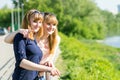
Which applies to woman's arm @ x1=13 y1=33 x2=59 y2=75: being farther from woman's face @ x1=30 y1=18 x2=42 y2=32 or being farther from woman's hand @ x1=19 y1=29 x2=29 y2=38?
woman's face @ x1=30 y1=18 x2=42 y2=32

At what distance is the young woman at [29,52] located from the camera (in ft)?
14.4

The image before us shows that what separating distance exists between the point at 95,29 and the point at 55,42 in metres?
73.3

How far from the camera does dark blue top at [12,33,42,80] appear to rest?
4.39 meters

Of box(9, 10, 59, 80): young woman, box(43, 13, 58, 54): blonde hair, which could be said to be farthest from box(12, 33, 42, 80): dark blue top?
box(43, 13, 58, 54): blonde hair

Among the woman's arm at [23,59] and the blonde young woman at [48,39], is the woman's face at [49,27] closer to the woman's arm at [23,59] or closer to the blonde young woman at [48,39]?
the blonde young woman at [48,39]

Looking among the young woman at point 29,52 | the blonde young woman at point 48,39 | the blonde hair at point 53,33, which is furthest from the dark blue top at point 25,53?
the blonde hair at point 53,33

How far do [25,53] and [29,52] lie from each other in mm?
78

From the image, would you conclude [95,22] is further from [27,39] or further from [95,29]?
[27,39]

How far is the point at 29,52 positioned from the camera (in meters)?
4.49

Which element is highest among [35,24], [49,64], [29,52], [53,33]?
[35,24]

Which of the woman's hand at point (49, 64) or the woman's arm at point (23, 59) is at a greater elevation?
the woman's arm at point (23, 59)

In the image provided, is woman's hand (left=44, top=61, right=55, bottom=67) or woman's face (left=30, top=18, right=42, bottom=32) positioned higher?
woman's face (left=30, top=18, right=42, bottom=32)

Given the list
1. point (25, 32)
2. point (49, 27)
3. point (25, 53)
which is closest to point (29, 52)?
point (25, 53)

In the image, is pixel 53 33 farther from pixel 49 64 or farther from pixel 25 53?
pixel 25 53
